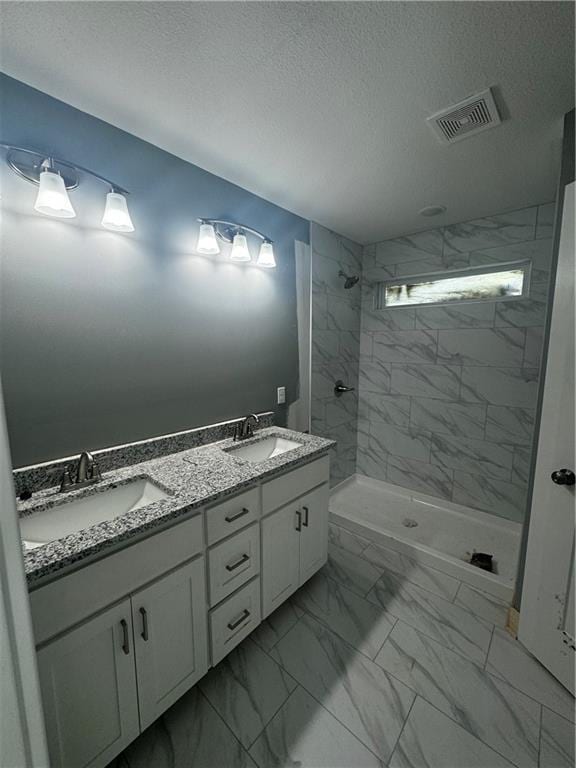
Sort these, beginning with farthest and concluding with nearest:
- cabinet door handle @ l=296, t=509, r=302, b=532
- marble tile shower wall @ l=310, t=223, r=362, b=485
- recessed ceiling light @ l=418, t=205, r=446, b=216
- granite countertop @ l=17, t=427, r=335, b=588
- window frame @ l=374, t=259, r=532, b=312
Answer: marble tile shower wall @ l=310, t=223, r=362, b=485
window frame @ l=374, t=259, r=532, b=312
recessed ceiling light @ l=418, t=205, r=446, b=216
cabinet door handle @ l=296, t=509, r=302, b=532
granite countertop @ l=17, t=427, r=335, b=588

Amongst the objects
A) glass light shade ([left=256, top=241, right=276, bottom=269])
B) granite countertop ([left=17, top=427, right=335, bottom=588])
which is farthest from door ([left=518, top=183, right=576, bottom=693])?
glass light shade ([left=256, top=241, right=276, bottom=269])

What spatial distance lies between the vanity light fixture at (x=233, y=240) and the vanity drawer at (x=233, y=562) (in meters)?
1.45

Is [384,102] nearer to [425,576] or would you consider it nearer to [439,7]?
[439,7]

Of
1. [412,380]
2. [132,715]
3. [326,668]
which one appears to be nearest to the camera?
[132,715]

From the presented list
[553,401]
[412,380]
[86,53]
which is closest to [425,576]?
[553,401]

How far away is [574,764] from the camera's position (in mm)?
1019

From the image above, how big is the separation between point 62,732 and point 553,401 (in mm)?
2029

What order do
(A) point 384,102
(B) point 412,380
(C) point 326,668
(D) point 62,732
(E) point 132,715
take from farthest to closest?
(B) point 412,380 → (C) point 326,668 → (A) point 384,102 → (E) point 132,715 → (D) point 62,732

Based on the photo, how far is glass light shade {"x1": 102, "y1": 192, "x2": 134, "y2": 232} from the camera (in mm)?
1214

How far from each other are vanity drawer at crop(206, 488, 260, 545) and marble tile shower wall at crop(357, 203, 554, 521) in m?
1.97

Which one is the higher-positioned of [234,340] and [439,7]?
[439,7]

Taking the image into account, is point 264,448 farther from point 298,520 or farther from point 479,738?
point 479,738

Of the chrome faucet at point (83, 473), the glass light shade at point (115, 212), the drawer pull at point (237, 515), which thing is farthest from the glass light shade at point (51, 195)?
the drawer pull at point (237, 515)

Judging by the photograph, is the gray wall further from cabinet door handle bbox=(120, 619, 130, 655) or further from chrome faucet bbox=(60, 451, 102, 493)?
cabinet door handle bbox=(120, 619, 130, 655)
